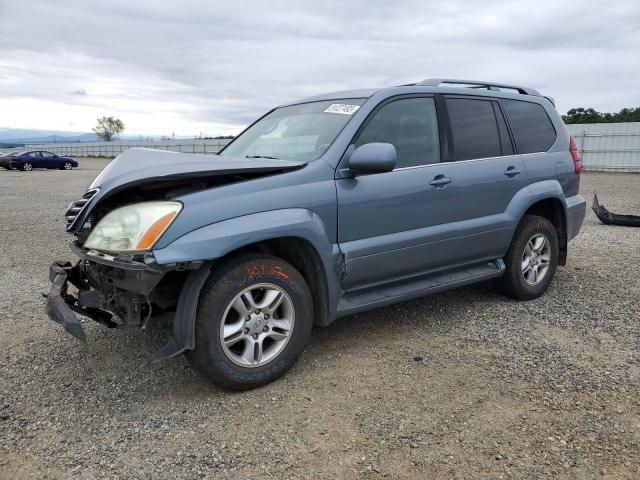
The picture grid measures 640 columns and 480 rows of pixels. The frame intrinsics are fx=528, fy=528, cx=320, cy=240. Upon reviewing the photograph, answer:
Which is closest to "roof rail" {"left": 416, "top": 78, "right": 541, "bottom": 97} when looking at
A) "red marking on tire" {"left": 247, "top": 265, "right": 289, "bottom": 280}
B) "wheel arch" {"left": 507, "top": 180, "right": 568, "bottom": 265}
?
"wheel arch" {"left": 507, "top": 180, "right": 568, "bottom": 265}

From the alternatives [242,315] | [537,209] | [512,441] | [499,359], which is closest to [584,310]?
[537,209]

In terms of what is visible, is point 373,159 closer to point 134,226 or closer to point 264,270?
point 264,270

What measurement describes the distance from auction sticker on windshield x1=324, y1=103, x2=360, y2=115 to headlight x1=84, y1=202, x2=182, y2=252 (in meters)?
1.52

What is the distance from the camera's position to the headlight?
9.27ft

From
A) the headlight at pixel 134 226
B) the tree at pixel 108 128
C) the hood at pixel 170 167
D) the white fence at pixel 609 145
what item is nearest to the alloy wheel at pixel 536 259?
the hood at pixel 170 167

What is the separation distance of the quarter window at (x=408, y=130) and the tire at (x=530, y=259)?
1.23m

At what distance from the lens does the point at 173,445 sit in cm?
263

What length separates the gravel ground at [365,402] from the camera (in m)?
2.48

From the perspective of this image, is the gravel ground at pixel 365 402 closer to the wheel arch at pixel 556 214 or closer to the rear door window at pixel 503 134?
the wheel arch at pixel 556 214

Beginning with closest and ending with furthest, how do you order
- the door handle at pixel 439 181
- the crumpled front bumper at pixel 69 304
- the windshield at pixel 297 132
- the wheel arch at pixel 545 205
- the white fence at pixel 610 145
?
the crumpled front bumper at pixel 69 304 < the windshield at pixel 297 132 < the door handle at pixel 439 181 < the wheel arch at pixel 545 205 < the white fence at pixel 610 145

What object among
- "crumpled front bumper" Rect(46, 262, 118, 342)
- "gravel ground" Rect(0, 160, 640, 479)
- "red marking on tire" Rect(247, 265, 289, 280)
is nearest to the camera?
"gravel ground" Rect(0, 160, 640, 479)

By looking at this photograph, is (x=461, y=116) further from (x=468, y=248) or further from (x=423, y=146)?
(x=468, y=248)

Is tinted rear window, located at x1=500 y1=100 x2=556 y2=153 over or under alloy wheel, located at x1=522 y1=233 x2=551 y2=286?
over

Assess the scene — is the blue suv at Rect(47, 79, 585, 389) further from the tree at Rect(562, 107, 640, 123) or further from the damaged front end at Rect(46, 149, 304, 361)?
the tree at Rect(562, 107, 640, 123)
